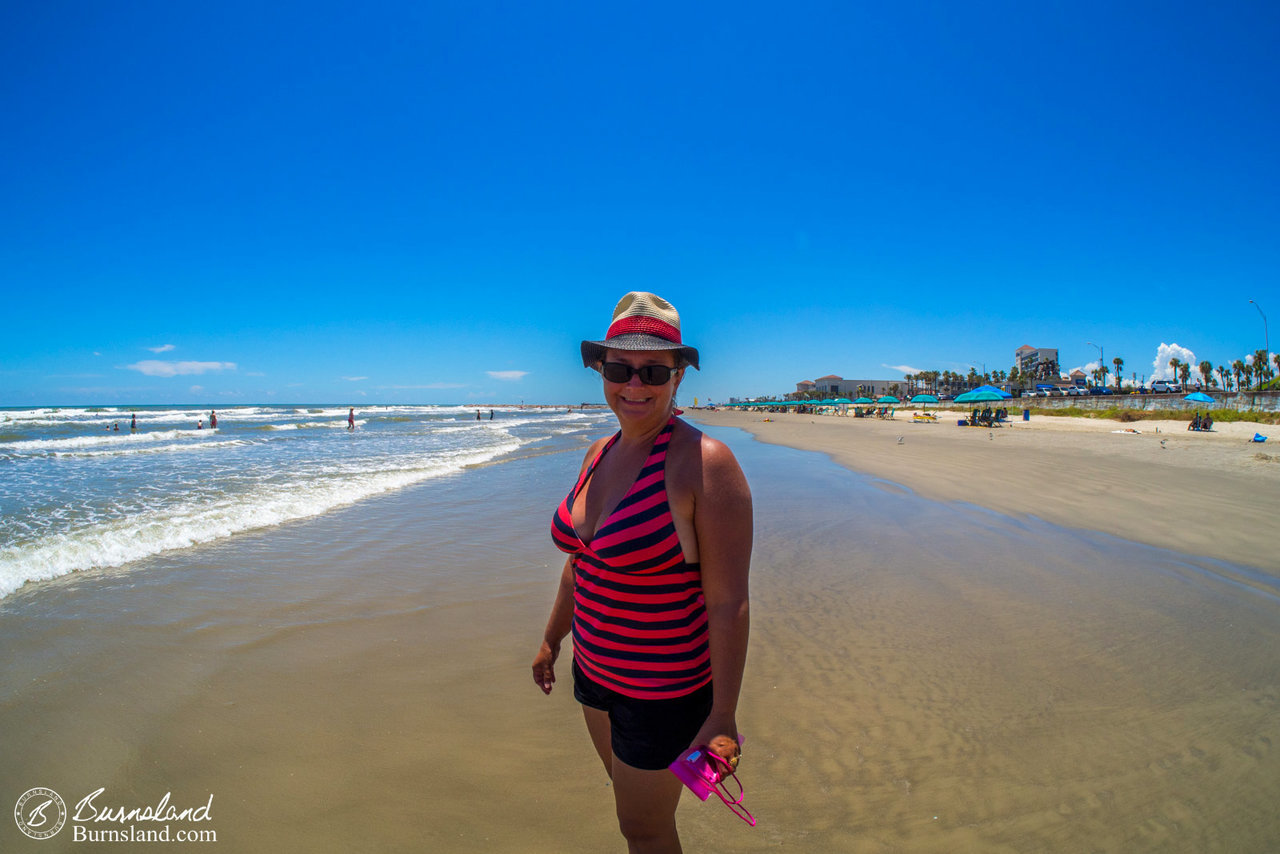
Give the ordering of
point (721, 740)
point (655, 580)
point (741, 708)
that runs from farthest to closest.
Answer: point (741, 708), point (655, 580), point (721, 740)

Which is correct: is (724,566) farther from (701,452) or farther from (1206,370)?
(1206,370)

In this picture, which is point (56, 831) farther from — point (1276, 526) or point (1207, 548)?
point (1276, 526)

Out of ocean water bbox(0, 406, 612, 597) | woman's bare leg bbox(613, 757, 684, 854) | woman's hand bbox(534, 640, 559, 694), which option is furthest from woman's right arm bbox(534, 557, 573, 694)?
ocean water bbox(0, 406, 612, 597)

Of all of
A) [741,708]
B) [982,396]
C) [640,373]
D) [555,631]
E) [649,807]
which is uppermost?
[982,396]

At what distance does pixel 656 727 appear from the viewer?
1564 mm

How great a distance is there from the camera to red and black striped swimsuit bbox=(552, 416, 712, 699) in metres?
1.51

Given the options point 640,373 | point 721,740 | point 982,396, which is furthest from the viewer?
point 982,396

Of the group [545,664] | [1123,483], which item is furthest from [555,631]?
[1123,483]

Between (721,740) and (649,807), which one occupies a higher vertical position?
(721,740)

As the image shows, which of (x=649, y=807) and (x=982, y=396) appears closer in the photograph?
(x=649, y=807)

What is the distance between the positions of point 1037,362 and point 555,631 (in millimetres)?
130776

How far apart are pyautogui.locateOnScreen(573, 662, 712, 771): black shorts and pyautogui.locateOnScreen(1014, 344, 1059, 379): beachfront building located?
11359 cm

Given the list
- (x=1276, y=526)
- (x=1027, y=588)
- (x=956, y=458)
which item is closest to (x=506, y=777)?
(x=1027, y=588)

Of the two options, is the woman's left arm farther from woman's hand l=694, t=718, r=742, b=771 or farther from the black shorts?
the black shorts
